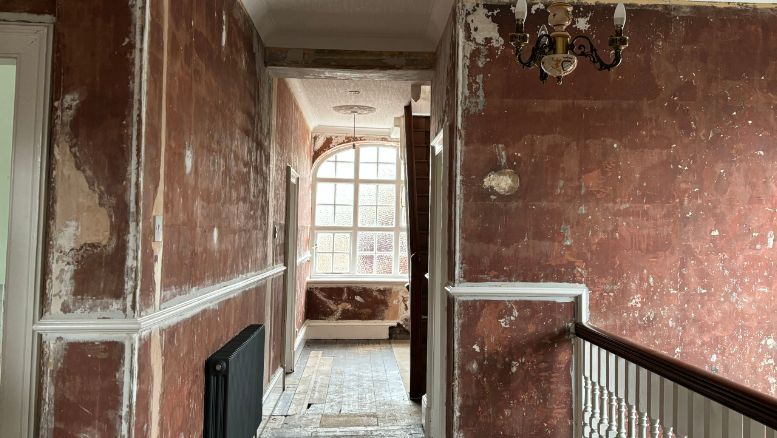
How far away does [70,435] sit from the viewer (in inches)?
79.2

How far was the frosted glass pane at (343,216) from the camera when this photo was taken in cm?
850

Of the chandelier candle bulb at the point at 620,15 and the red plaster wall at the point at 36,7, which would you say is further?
the chandelier candle bulb at the point at 620,15

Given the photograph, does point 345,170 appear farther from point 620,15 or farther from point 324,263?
point 620,15

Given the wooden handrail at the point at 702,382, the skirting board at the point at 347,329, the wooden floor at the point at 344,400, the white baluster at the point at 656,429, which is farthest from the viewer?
the skirting board at the point at 347,329

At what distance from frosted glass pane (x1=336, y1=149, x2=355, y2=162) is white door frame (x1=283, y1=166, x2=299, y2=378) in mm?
2376

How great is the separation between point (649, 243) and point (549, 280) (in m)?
0.65

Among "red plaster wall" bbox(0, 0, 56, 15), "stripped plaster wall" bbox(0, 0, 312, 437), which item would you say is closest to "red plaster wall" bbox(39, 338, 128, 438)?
"stripped plaster wall" bbox(0, 0, 312, 437)

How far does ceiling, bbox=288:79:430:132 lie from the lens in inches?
230

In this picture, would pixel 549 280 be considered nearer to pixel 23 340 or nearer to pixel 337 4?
pixel 337 4

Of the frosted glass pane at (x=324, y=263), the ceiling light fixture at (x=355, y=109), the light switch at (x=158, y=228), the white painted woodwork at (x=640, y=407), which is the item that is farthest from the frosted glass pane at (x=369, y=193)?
the light switch at (x=158, y=228)

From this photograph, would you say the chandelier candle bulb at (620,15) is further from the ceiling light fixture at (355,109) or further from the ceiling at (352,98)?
the ceiling light fixture at (355,109)

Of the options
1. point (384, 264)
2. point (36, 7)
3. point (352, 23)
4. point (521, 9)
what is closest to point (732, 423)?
point (521, 9)

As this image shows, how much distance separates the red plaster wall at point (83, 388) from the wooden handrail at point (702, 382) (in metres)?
2.10

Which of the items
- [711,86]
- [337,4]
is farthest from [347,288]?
[711,86]
